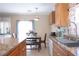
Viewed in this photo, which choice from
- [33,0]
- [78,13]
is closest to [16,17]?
[78,13]

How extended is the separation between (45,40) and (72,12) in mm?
3028

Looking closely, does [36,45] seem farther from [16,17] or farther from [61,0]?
[61,0]

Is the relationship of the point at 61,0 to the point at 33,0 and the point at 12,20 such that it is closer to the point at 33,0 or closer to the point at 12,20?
the point at 33,0

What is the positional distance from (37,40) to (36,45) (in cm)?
36

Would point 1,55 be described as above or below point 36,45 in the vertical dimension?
above

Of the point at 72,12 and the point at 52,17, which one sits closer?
the point at 72,12

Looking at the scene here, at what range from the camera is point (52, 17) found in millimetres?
5215

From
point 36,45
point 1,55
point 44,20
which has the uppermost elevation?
point 44,20

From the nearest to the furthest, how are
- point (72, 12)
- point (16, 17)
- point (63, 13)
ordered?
point (72, 12)
point (63, 13)
point (16, 17)

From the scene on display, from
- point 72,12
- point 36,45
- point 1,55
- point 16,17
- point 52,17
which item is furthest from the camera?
point 16,17

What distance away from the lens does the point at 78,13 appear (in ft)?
9.55

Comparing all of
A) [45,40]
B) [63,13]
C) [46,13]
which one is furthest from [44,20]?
[63,13]

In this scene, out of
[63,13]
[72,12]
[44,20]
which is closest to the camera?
[72,12]

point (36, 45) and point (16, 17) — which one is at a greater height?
point (16, 17)
